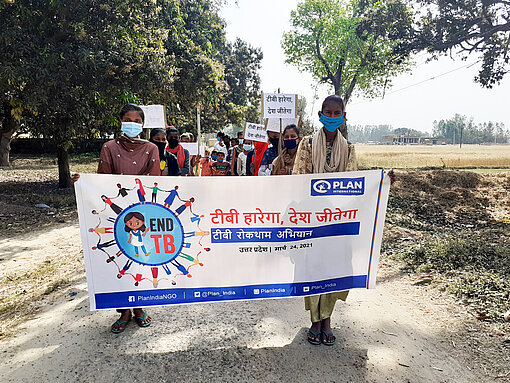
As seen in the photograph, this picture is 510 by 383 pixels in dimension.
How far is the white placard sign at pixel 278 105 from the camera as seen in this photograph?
5.80 meters

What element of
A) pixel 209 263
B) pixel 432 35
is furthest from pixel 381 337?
pixel 432 35

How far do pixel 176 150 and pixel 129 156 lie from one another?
2.99 m

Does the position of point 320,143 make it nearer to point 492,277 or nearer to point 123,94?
point 492,277

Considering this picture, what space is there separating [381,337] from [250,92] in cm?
2844

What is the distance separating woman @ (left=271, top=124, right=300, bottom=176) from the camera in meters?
3.83

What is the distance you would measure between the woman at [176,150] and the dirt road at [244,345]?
284 cm

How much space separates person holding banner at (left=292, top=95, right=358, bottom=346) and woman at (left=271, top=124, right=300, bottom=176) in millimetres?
644

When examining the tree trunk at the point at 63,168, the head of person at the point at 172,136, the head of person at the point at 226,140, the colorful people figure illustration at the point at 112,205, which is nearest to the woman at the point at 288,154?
the colorful people figure illustration at the point at 112,205

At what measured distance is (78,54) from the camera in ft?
24.5

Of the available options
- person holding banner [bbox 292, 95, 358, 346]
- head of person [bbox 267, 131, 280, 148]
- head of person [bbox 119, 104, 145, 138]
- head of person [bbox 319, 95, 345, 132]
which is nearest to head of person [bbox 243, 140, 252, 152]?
head of person [bbox 267, 131, 280, 148]

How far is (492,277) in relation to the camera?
426 cm

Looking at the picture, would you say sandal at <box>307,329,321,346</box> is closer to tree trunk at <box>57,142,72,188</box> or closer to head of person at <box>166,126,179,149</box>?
head of person at <box>166,126,179,149</box>

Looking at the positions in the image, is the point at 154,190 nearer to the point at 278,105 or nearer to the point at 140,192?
the point at 140,192

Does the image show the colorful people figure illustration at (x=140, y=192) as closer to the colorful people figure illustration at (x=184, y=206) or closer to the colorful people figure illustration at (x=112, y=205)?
the colorful people figure illustration at (x=112, y=205)
